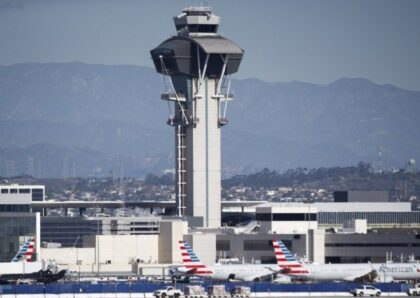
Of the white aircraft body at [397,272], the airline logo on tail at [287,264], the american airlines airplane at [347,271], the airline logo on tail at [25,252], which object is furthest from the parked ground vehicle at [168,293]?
the airline logo on tail at [25,252]

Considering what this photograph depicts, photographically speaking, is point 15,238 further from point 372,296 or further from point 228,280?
point 372,296

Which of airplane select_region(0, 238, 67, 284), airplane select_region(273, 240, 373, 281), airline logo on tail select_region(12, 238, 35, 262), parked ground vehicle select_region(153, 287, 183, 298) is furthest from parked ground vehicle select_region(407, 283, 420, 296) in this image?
airline logo on tail select_region(12, 238, 35, 262)

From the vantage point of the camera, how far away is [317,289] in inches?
5832

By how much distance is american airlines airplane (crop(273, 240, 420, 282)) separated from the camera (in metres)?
167

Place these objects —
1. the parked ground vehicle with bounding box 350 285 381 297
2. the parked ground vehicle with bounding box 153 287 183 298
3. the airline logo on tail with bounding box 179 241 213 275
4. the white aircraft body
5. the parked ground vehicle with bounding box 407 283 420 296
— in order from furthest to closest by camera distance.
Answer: the airline logo on tail with bounding box 179 241 213 275
the white aircraft body
the parked ground vehicle with bounding box 407 283 420 296
the parked ground vehicle with bounding box 350 285 381 297
the parked ground vehicle with bounding box 153 287 183 298

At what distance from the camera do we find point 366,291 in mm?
147000

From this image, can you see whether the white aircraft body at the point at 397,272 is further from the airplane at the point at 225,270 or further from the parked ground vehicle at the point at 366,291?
the parked ground vehicle at the point at 366,291

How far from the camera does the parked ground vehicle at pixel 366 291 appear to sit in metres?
146

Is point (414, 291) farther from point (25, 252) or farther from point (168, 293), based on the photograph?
point (25, 252)

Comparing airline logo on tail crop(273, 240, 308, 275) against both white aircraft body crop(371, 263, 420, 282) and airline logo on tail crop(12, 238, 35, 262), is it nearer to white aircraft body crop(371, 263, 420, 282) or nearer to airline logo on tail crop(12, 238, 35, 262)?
white aircraft body crop(371, 263, 420, 282)

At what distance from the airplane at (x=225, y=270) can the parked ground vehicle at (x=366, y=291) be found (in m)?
23.2

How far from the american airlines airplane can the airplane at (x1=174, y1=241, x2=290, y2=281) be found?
2.19 meters

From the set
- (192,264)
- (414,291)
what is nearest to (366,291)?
(414,291)

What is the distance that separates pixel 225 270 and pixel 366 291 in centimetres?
2747
